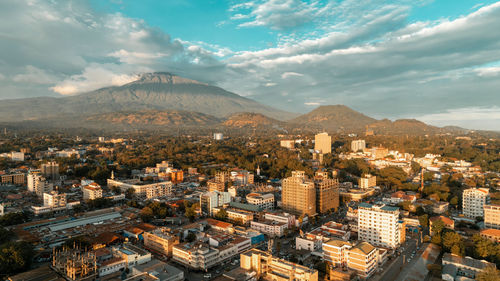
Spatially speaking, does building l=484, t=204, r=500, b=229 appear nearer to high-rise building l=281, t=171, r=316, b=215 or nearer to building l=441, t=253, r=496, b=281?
building l=441, t=253, r=496, b=281

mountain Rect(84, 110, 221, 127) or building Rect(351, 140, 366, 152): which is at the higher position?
mountain Rect(84, 110, 221, 127)

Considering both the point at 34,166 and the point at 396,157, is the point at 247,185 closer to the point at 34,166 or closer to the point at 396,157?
the point at 34,166

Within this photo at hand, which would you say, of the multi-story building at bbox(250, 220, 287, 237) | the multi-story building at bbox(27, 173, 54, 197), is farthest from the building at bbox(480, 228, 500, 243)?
the multi-story building at bbox(27, 173, 54, 197)

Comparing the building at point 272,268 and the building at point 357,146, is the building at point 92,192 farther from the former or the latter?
the building at point 357,146

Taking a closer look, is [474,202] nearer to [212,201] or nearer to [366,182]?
[366,182]

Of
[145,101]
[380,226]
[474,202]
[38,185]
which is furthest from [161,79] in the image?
[380,226]
